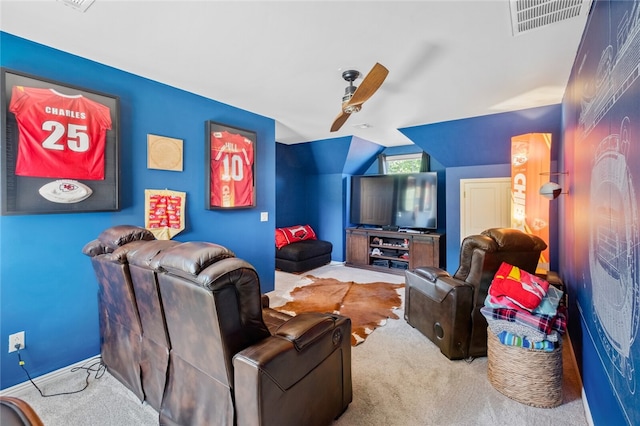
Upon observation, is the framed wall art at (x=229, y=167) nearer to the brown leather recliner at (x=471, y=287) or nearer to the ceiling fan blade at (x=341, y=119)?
the ceiling fan blade at (x=341, y=119)

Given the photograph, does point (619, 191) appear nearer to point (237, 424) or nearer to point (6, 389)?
point (237, 424)

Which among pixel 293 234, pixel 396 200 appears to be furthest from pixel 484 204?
pixel 293 234

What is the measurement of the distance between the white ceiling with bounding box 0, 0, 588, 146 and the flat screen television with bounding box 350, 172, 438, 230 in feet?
7.01

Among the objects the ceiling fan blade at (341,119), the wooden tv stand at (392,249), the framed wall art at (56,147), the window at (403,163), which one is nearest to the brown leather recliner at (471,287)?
the ceiling fan blade at (341,119)

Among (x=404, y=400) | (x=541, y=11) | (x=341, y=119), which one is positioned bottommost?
(x=404, y=400)

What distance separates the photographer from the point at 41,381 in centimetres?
210

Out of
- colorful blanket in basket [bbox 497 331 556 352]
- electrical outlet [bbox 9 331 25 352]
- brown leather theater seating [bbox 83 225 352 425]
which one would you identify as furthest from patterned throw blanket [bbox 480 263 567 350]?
electrical outlet [bbox 9 331 25 352]

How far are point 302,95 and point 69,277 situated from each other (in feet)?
8.82

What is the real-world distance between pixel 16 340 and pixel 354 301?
3.17 metres

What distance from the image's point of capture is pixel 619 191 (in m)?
1.11

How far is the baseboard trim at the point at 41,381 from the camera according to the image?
1976 millimetres

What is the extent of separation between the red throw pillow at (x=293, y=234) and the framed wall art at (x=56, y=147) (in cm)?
329

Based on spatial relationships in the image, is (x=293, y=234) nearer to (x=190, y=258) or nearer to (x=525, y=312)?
(x=525, y=312)

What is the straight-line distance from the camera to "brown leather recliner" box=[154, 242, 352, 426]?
4.01 ft
